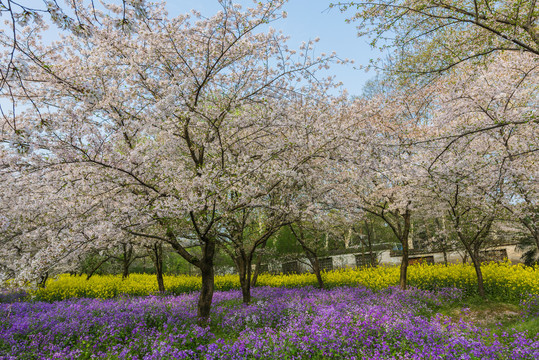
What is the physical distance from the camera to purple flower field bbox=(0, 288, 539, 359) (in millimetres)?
5602

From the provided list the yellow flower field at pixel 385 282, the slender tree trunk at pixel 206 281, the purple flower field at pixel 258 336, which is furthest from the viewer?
the yellow flower field at pixel 385 282

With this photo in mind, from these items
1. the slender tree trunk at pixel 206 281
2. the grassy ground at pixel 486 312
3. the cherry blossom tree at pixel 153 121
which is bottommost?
the grassy ground at pixel 486 312

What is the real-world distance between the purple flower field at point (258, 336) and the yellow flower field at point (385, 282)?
4045mm

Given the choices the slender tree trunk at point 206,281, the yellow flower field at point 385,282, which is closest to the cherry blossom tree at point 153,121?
the slender tree trunk at point 206,281

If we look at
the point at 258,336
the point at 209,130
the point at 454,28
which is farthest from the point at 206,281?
the point at 454,28

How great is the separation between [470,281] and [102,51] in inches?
629

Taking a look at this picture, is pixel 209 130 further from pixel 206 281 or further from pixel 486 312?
pixel 486 312

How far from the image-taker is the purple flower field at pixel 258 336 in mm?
5602

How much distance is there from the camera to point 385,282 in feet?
49.0

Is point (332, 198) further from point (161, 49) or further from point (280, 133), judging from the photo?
point (161, 49)

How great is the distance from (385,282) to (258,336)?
1048cm

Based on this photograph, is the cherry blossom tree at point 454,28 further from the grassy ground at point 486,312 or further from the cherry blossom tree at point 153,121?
the grassy ground at point 486,312

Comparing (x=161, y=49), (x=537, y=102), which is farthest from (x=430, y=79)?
(x=161, y=49)

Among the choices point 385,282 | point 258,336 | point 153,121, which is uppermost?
point 153,121
